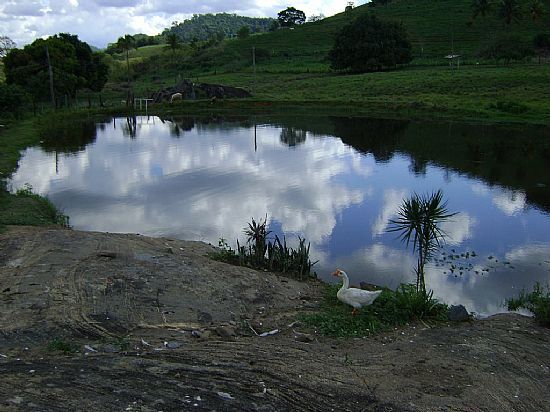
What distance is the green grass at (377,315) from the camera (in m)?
11.6

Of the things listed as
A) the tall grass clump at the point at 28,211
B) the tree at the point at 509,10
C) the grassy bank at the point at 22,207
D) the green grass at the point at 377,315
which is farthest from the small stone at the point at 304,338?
the tree at the point at 509,10

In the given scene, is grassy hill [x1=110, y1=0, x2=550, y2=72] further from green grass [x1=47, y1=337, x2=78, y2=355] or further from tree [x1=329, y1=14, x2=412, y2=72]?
green grass [x1=47, y1=337, x2=78, y2=355]

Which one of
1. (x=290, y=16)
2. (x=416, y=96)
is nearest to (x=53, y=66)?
(x=416, y=96)

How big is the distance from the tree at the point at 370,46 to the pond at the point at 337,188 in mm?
35268

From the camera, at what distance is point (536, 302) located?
525 inches

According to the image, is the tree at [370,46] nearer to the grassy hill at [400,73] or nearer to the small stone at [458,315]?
the grassy hill at [400,73]

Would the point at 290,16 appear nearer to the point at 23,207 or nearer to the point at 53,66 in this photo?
the point at 53,66

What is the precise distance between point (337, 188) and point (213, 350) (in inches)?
705

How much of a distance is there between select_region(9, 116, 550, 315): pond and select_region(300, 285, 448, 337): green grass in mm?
2124

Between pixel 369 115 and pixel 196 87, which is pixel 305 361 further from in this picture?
pixel 196 87

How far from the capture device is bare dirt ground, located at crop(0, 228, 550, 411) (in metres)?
8.08

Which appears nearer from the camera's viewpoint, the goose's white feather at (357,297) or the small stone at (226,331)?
the small stone at (226,331)

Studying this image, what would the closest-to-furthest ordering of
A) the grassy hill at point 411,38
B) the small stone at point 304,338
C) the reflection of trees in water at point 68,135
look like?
1. the small stone at point 304,338
2. the reflection of trees in water at point 68,135
3. the grassy hill at point 411,38

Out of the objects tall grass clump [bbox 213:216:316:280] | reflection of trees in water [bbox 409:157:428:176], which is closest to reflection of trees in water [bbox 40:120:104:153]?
reflection of trees in water [bbox 409:157:428:176]
